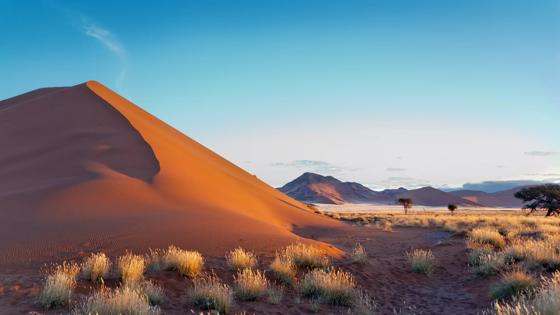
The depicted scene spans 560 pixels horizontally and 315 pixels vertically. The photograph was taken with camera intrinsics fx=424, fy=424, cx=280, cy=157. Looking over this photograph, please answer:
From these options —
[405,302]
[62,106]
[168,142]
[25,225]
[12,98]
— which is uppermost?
[12,98]

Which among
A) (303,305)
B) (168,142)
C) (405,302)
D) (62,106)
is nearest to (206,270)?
(303,305)

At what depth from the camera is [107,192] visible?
2009 cm

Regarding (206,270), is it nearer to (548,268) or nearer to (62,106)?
(548,268)

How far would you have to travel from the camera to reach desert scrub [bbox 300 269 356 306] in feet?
32.1

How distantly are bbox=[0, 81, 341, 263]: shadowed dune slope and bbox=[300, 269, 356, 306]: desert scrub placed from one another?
15.1 feet

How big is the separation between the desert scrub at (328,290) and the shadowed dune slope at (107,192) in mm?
4617

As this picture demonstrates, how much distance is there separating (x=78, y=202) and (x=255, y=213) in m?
10.1

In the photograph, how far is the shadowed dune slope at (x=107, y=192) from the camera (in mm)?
15148

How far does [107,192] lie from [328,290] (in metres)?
13.9

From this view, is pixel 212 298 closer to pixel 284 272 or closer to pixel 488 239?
pixel 284 272

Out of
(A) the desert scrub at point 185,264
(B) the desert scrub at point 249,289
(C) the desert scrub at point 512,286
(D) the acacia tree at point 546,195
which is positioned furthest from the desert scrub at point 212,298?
(D) the acacia tree at point 546,195

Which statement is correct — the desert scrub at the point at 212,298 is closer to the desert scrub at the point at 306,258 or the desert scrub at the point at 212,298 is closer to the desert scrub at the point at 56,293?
the desert scrub at the point at 56,293

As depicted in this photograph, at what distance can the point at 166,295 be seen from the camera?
939 centimetres

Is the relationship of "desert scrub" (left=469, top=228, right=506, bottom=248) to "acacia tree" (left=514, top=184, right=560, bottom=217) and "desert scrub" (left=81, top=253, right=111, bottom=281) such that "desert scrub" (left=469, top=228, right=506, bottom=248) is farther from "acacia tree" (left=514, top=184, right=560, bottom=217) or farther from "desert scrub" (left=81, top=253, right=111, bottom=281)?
"acacia tree" (left=514, top=184, right=560, bottom=217)
